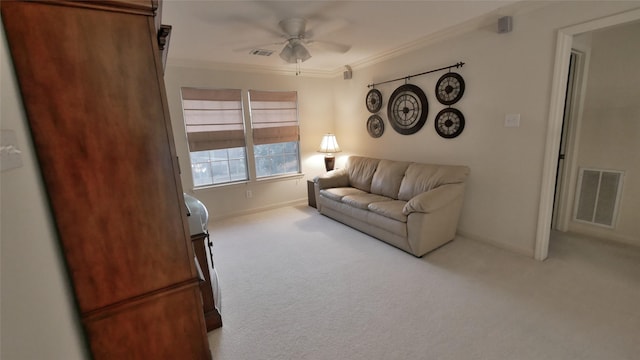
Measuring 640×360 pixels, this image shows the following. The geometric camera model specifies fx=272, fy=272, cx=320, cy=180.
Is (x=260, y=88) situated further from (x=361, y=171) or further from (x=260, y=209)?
(x=361, y=171)

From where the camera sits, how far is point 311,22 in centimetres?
267

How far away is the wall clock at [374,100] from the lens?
418 centimetres

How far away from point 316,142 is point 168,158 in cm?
410

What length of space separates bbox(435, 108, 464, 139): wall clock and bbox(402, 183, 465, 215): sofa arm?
674 mm

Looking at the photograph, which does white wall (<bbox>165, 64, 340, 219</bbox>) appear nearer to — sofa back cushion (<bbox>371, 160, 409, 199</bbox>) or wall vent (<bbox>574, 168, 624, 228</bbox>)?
sofa back cushion (<bbox>371, 160, 409, 199</bbox>)

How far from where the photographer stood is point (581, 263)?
2.56 meters

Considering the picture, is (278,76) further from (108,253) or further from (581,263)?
(581,263)

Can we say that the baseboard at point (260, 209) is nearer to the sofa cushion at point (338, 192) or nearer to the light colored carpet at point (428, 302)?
the sofa cushion at point (338, 192)

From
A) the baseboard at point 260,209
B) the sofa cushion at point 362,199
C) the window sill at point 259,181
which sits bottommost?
the baseboard at point 260,209

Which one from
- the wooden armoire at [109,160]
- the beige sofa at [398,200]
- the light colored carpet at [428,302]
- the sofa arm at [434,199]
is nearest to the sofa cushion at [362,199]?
the beige sofa at [398,200]

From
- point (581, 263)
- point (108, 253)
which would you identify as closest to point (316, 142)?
point (581, 263)

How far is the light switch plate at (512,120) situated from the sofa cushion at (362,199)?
1529 millimetres

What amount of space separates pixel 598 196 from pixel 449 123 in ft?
5.92

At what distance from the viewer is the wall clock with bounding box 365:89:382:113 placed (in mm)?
4182
